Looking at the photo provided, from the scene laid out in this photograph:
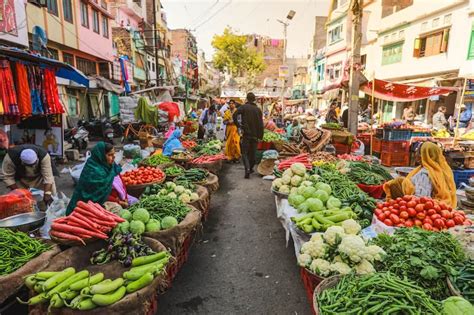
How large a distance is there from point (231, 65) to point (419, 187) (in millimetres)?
39786

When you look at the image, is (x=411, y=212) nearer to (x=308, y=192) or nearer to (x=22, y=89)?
(x=308, y=192)

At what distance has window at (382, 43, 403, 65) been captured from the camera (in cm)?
1903

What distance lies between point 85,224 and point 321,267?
2.33 m

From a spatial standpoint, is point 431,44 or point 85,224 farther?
point 431,44

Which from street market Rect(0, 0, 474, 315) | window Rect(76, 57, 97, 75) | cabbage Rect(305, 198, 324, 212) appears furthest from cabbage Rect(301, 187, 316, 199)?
window Rect(76, 57, 97, 75)

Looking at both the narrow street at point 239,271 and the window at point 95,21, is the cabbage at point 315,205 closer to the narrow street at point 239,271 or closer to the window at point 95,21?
the narrow street at point 239,271

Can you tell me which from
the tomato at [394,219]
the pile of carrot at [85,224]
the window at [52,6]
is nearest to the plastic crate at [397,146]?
the tomato at [394,219]

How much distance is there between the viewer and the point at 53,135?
931 centimetres

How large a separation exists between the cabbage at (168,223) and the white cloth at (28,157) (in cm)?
263

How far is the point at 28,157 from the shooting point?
446 centimetres

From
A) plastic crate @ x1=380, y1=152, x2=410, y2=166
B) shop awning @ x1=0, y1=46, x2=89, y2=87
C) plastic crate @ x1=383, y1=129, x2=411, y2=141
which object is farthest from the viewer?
plastic crate @ x1=380, y1=152, x2=410, y2=166

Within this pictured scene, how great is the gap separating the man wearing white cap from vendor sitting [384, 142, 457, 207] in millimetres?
5526

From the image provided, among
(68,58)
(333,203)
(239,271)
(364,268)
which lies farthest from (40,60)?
(68,58)

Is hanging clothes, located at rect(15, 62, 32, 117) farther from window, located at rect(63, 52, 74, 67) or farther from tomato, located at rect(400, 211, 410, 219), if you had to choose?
window, located at rect(63, 52, 74, 67)
